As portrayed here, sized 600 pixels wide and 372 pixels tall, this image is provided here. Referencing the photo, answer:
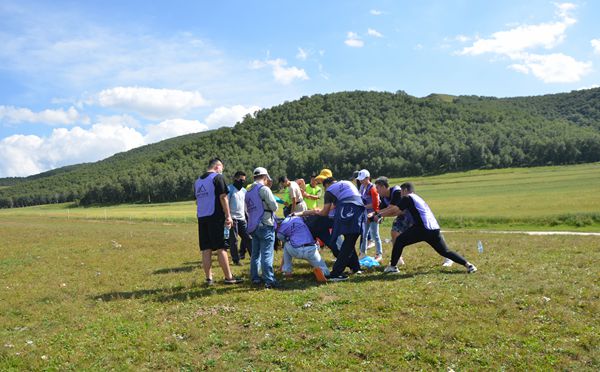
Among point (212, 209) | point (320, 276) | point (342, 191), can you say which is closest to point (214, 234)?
point (212, 209)

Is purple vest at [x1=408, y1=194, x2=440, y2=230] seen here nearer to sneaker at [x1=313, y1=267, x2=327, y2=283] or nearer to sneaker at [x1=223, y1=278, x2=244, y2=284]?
sneaker at [x1=313, y1=267, x2=327, y2=283]

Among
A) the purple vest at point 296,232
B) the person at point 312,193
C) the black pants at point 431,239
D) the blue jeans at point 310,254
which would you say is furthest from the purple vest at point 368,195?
the blue jeans at point 310,254

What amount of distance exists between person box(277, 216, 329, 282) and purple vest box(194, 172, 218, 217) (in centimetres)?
190

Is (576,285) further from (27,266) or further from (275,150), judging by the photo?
(275,150)

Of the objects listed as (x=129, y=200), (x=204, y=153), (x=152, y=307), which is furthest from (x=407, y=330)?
(x=204, y=153)

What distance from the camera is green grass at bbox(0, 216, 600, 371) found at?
5.99m

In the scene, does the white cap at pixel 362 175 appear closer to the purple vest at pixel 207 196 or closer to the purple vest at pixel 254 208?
the purple vest at pixel 254 208

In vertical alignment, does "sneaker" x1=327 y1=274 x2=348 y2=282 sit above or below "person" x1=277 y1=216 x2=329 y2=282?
below

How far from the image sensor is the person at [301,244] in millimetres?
10273

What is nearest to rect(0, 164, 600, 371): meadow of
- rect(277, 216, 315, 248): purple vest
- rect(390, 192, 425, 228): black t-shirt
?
rect(277, 216, 315, 248): purple vest

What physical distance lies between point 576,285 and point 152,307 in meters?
8.49

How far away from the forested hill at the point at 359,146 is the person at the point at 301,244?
117m

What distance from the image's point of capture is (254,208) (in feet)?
33.1

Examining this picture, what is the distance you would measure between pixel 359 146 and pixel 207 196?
136101 mm
